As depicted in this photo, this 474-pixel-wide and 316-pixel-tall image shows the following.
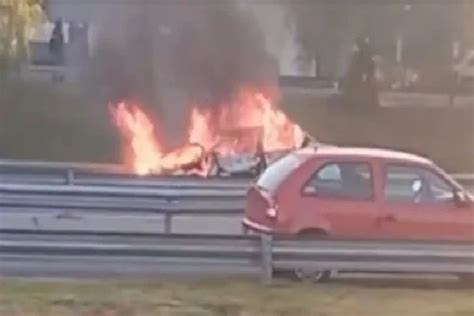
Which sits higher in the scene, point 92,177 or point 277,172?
point 277,172

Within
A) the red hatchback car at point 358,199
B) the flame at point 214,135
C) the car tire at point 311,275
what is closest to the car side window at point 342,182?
the red hatchback car at point 358,199

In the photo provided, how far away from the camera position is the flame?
11.0 metres

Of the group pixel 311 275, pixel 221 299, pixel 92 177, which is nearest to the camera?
pixel 221 299

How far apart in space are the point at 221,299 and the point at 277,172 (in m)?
2.07

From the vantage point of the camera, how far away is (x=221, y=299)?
8.93 metres

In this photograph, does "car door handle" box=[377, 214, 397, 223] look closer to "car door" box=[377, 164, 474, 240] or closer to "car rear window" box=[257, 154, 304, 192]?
"car door" box=[377, 164, 474, 240]

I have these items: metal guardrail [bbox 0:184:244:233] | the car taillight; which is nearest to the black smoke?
metal guardrail [bbox 0:184:244:233]

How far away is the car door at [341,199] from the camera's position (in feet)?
34.2

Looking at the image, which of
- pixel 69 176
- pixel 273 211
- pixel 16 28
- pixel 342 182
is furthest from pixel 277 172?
pixel 16 28

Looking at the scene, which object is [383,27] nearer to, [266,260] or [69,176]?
[266,260]

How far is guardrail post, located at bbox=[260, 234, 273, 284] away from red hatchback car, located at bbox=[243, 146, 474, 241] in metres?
0.63

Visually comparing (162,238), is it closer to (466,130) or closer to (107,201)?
(107,201)

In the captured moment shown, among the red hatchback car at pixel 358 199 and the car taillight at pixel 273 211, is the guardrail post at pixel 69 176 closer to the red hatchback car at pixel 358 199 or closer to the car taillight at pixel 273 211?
the red hatchback car at pixel 358 199

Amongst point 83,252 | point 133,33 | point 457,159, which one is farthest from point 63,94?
point 457,159
